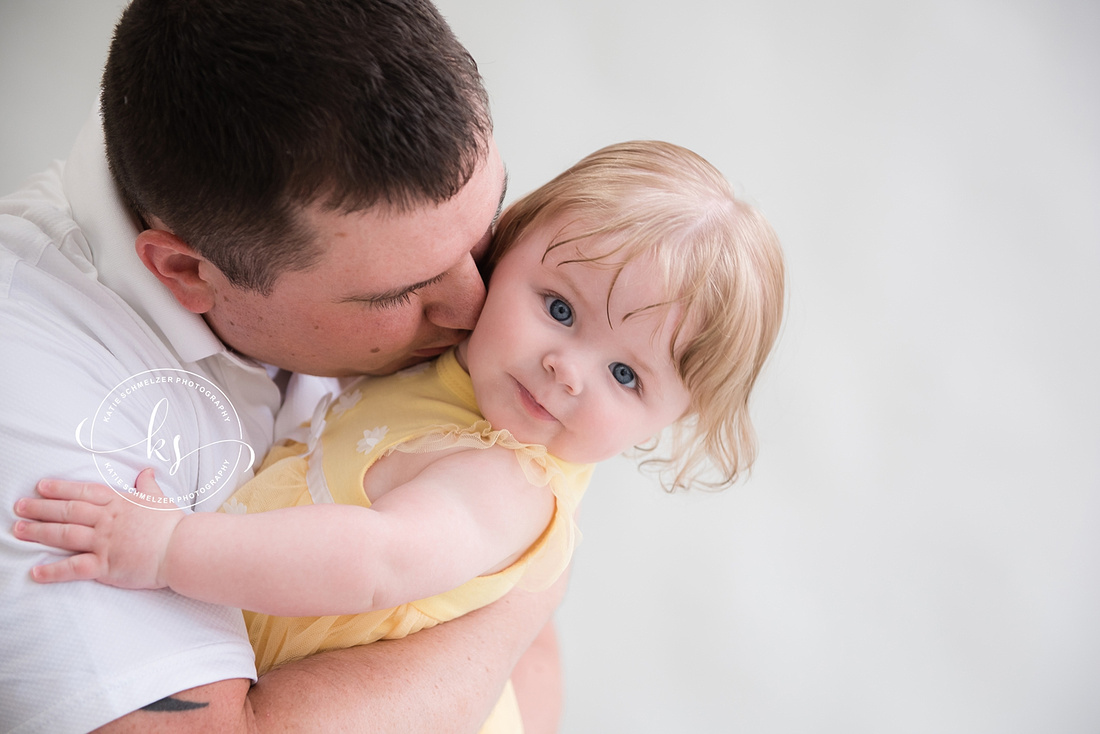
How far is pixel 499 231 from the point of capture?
141 centimetres

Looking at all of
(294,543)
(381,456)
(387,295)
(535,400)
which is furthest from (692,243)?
(294,543)

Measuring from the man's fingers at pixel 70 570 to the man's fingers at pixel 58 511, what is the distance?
0.04 metres

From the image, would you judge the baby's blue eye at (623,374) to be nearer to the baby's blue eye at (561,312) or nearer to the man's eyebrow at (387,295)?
the baby's blue eye at (561,312)

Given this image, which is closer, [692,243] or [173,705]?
[173,705]

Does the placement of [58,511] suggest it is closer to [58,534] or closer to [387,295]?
[58,534]

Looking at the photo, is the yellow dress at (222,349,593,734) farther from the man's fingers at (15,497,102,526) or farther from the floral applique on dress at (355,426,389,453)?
the man's fingers at (15,497,102,526)

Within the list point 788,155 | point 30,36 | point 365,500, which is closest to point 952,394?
point 788,155

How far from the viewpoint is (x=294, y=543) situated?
3.22 ft

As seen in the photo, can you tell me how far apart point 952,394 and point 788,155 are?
30.9 inches

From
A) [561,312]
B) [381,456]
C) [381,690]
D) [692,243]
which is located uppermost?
[692,243]

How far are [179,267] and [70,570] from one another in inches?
19.6

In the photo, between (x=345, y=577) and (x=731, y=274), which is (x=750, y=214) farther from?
(x=345, y=577)

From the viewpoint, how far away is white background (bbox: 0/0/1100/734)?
2021mm

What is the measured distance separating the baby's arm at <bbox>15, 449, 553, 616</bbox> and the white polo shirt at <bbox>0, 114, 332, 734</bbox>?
0.10 ft
